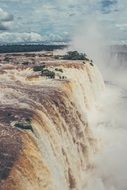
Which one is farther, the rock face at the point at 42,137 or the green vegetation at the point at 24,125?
the green vegetation at the point at 24,125

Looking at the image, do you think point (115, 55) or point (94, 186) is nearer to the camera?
point (94, 186)

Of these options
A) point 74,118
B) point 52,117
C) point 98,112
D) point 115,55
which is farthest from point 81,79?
point 115,55

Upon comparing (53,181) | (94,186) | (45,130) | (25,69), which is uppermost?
(25,69)

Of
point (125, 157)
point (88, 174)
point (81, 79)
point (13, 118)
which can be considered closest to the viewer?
point (13, 118)

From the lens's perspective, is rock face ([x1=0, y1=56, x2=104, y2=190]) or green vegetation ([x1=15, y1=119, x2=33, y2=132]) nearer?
rock face ([x1=0, y1=56, x2=104, y2=190])

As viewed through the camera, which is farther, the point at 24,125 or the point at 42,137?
the point at 42,137

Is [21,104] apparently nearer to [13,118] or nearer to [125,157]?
[13,118]

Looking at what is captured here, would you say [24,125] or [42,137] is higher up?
[24,125]

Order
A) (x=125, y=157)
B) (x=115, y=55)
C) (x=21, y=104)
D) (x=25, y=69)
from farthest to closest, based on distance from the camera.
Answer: (x=115, y=55) → (x=25, y=69) → (x=125, y=157) → (x=21, y=104)
